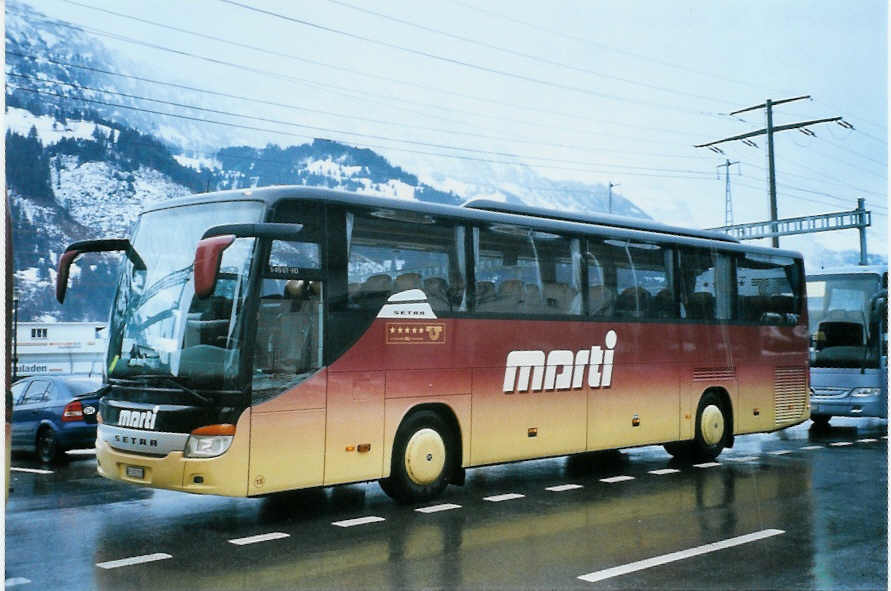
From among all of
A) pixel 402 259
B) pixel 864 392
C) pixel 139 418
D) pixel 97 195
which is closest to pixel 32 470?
pixel 139 418

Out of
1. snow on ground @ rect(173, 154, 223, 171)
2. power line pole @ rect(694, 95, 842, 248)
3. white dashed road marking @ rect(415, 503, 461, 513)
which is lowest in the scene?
white dashed road marking @ rect(415, 503, 461, 513)

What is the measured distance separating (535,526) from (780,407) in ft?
28.2

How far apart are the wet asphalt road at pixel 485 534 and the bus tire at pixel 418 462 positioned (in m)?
0.28

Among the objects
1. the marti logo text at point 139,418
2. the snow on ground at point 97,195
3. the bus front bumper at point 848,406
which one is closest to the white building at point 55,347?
the snow on ground at point 97,195

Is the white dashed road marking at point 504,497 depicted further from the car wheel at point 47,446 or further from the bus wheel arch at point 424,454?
the car wheel at point 47,446

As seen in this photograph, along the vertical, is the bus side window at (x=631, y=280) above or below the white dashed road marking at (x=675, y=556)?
above

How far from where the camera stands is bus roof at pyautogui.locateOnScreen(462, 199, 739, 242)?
1248cm

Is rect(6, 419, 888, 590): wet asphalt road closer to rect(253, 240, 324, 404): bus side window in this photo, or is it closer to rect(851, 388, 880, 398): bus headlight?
rect(253, 240, 324, 404): bus side window

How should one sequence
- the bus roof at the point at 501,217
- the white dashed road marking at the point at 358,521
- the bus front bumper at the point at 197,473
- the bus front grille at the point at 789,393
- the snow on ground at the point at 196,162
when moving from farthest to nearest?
the snow on ground at the point at 196,162
the bus front grille at the point at 789,393
the bus roof at the point at 501,217
the white dashed road marking at the point at 358,521
the bus front bumper at the point at 197,473

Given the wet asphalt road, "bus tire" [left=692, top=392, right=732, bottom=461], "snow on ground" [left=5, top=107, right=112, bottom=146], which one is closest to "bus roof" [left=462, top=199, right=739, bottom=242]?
"bus tire" [left=692, top=392, right=732, bottom=461]

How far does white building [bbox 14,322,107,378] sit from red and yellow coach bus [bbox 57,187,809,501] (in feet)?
160

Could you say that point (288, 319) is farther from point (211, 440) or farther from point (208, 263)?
point (208, 263)

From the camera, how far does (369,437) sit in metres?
10.4

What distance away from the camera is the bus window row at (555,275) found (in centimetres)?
1070
